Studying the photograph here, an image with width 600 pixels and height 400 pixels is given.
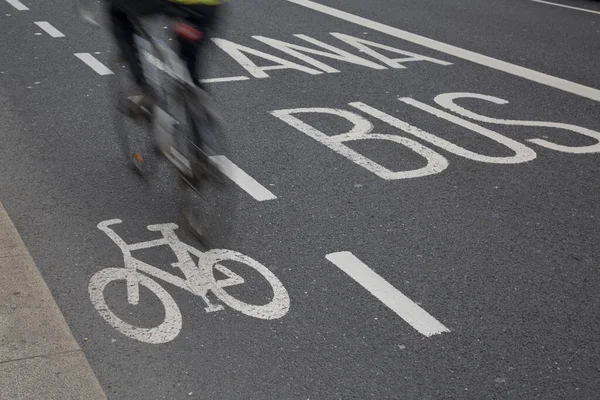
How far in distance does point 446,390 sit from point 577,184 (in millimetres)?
2886

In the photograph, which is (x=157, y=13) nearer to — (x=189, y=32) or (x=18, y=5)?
(x=189, y=32)

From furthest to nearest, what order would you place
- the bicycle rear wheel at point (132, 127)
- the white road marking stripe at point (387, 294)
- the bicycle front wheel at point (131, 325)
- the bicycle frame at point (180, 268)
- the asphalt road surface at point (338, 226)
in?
the bicycle rear wheel at point (132, 127) → the bicycle frame at point (180, 268) → the white road marking stripe at point (387, 294) → the bicycle front wheel at point (131, 325) → the asphalt road surface at point (338, 226)

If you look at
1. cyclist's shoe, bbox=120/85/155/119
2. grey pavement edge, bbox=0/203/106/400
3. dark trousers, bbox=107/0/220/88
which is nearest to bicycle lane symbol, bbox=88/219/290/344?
grey pavement edge, bbox=0/203/106/400

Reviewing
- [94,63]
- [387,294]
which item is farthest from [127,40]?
[94,63]

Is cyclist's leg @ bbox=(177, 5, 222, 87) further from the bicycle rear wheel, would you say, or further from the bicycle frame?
the bicycle frame

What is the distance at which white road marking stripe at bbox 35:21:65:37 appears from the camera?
10.4 meters

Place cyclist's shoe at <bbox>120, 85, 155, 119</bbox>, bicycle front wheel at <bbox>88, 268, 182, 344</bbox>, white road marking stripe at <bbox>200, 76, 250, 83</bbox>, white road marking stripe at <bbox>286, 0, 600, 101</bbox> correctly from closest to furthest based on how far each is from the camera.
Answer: bicycle front wheel at <bbox>88, 268, 182, 344</bbox>
cyclist's shoe at <bbox>120, 85, 155, 119</bbox>
white road marking stripe at <bbox>200, 76, 250, 83</bbox>
white road marking stripe at <bbox>286, 0, 600, 101</bbox>

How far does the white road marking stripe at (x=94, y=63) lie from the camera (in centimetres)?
884

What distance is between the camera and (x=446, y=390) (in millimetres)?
4020

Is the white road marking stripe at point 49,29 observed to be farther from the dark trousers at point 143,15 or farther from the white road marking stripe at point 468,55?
the dark trousers at point 143,15

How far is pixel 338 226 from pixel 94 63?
4.30m

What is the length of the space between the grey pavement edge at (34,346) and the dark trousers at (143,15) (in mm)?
1311

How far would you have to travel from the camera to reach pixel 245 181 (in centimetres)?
630

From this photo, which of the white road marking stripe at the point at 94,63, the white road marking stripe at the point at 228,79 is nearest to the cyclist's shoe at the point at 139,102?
the white road marking stripe at the point at 228,79
